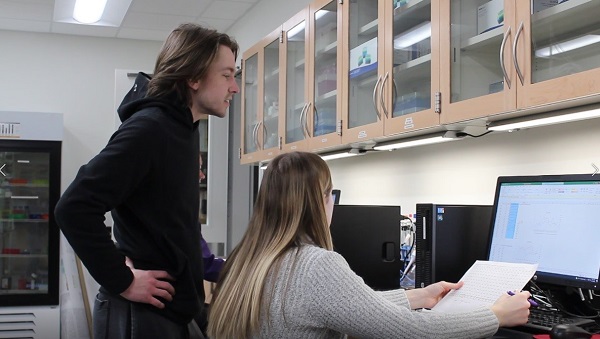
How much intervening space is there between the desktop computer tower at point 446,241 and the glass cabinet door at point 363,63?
49cm

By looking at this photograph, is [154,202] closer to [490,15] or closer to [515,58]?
[515,58]

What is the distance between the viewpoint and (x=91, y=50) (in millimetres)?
5406

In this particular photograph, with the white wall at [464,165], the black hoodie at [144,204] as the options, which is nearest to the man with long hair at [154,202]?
the black hoodie at [144,204]

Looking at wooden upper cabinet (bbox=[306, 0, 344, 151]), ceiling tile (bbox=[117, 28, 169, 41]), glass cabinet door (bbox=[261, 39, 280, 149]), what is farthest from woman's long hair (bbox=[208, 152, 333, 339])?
ceiling tile (bbox=[117, 28, 169, 41])

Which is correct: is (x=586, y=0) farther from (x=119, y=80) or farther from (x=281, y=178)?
(x=119, y=80)

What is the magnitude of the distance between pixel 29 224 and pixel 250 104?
2302 mm

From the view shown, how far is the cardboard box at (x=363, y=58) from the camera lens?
2476 millimetres

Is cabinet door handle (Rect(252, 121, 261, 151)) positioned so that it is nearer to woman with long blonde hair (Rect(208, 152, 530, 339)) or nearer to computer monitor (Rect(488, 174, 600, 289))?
computer monitor (Rect(488, 174, 600, 289))

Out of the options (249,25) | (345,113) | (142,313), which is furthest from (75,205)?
(249,25)

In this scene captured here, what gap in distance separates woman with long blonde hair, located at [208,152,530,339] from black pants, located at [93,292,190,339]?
0.16 metres

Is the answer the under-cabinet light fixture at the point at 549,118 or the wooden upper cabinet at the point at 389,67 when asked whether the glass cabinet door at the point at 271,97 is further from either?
the under-cabinet light fixture at the point at 549,118

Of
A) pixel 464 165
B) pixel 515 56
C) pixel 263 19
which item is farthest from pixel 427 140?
pixel 263 19

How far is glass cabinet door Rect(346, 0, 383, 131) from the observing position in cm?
247

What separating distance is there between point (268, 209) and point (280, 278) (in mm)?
193
